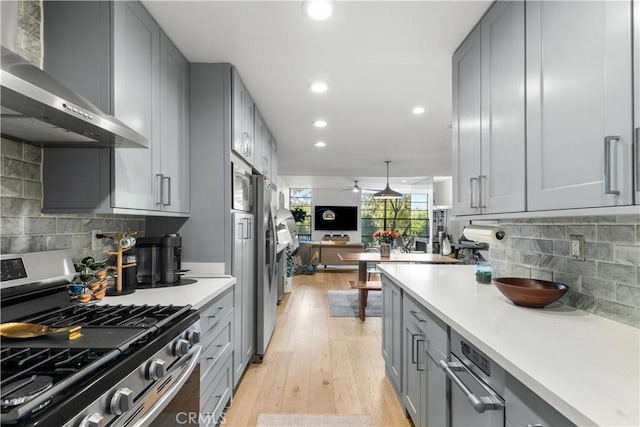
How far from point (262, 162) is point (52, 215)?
7.05 ft

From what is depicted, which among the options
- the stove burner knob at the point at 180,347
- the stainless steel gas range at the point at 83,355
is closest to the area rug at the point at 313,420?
the stainless steel gas range at the point at 83,355

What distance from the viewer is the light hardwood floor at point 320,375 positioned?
2.24 m

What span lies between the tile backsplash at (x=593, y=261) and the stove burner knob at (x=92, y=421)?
1.77 metres

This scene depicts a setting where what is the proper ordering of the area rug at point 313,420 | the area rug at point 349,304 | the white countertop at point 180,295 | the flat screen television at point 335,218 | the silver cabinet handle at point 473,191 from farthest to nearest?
the flat screen television at point 335,218 < the area rug at point 349,304 < the area rug at point 313,420 < the silver cabinet handle at point 473,191 < the white countertop at point 180,295

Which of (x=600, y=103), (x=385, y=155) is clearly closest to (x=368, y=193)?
(x=385, y=155)

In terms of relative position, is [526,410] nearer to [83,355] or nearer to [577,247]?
[577,247]

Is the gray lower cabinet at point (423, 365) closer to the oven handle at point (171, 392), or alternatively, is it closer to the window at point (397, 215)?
the oven handle at point (171, 392)

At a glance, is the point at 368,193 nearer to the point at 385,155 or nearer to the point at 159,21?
the point at 385,155

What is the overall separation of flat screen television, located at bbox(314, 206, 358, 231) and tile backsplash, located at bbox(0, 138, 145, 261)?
28.6 feet

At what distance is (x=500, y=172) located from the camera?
5.19 feet

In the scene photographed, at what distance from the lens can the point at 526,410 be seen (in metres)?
0.88

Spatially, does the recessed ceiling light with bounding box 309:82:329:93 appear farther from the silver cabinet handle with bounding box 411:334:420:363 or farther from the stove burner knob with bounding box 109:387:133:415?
the stove burner knob with bounding box 109:387:133:415

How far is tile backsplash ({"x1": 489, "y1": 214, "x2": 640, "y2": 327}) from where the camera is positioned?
1219 mm

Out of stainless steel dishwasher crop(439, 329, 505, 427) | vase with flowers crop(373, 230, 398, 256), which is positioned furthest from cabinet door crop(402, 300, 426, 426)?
vase with flowers crop(373, 230, 398, 256)
